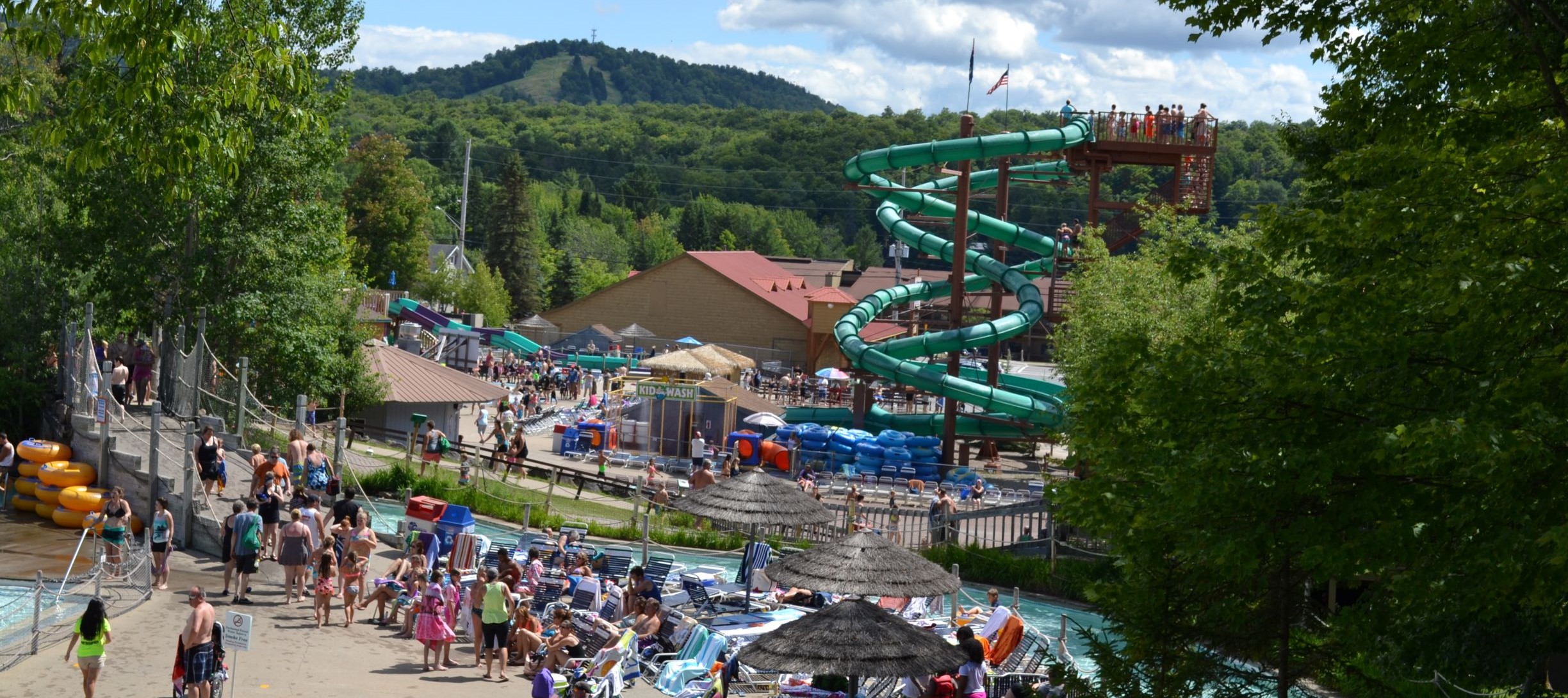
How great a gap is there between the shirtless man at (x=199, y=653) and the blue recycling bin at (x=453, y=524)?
7130 mm

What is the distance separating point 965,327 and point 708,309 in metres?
25.7

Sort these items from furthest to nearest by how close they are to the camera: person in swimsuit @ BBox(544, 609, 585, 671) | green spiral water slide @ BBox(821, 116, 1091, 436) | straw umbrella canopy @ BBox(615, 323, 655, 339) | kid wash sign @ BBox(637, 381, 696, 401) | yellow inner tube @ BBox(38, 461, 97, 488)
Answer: straw umbrella canopy @ BBox(615, 323, 655, 339) < green spiral water slide @ BBox(821, 116, 1091, 436) < kid wash sign @ BBox(637, 381, 696, 401) < yellow inner tube @ BBox(38, 461, 97, 488) < person in swimsuit @ BBox(544, 609, 585, 671)

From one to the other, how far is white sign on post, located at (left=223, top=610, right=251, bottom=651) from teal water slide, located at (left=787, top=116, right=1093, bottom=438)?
2468cm

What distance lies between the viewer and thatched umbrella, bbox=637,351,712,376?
127 feet

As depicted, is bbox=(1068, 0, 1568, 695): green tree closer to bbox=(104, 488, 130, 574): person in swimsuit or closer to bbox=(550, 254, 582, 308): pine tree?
→ bbox=(104, 488, 130, 574): person in swimsuit

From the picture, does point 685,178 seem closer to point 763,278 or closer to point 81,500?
point 763,278

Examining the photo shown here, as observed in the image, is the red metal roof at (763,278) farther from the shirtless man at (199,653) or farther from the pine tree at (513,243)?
the shirtless man at (199,653)

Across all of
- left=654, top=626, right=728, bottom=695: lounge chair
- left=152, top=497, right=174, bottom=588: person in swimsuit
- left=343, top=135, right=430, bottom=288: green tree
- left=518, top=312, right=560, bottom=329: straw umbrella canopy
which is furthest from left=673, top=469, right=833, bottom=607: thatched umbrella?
left=343, top=135, right=430, bottom=288: green tree

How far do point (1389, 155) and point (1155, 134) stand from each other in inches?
1330

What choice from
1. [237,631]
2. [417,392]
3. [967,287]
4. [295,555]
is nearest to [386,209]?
[967,287]

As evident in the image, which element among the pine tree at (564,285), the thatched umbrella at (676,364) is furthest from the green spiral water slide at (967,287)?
the pine tree at (564,285)

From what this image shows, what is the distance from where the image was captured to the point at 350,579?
664 inches

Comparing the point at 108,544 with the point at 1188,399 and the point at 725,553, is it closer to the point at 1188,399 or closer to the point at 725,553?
the point at 725,553

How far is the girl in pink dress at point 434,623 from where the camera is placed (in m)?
15.0
